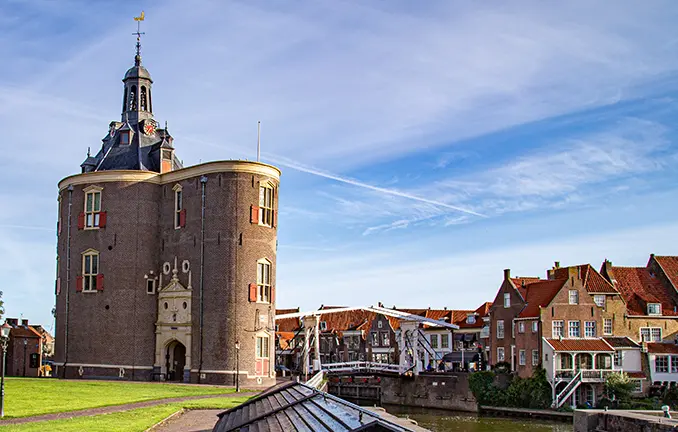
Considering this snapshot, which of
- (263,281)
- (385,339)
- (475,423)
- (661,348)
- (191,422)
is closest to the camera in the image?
(191,422)

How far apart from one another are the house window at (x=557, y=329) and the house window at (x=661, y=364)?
693cm

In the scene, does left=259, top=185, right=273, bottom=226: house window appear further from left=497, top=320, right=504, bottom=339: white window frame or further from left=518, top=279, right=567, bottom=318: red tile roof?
left=497, top=320, right=504, bottom=339: white window frame

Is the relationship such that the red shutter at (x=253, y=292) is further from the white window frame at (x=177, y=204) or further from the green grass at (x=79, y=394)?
the white window frame at (x=177, y=204)

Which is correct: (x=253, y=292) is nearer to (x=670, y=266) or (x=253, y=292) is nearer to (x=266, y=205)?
(x=266, y=205)

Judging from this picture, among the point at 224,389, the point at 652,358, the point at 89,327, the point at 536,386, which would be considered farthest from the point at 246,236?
the point at 652,358

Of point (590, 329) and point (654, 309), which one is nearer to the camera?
point (590, 329)

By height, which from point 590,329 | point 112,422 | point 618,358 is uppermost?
point 590,329

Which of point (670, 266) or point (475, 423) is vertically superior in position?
point (670, 266)

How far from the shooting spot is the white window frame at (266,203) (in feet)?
160

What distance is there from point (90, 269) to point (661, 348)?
41.1 metres

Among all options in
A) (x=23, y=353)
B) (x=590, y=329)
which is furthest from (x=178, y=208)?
(x=590, y=329)

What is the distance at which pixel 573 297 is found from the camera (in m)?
54.5

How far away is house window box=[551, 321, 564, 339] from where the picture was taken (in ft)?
177

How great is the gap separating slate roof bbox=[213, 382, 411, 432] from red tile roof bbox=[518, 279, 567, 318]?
38.6 m
